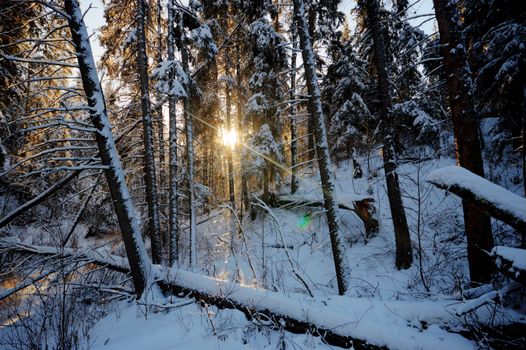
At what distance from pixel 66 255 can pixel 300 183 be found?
1342 centimetres

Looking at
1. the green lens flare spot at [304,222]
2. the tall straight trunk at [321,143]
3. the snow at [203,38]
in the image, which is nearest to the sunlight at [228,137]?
the snow at [203,38]

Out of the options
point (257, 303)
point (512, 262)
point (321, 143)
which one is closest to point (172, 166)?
point (321, 143)

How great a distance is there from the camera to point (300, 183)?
16.9 metres

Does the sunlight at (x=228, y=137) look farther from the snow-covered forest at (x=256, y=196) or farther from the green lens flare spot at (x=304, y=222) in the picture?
the green lens flare spot at (x=304, y=222)

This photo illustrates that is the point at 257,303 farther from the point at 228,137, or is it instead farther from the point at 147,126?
the point at 228,137

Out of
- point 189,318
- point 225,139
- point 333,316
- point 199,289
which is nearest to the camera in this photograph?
point 333,316

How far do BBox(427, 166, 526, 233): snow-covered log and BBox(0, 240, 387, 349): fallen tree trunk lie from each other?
1.94m

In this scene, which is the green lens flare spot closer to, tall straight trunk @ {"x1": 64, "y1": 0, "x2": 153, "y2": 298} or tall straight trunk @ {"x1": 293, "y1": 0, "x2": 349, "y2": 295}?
tall straight trunk @ {"x1": 293, "y1": 0, "x2": 349, "y2": 295}

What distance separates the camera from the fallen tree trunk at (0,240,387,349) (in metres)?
3.10

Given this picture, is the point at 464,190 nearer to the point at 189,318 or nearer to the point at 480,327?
the point at 480,327

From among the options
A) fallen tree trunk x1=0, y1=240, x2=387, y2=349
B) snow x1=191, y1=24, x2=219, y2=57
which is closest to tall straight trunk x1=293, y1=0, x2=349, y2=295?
fallen tree trunk x1=0, y1=240, x2=387, y2=349

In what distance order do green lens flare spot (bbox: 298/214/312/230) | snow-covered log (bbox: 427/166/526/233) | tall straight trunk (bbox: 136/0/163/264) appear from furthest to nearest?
green lens flare spot (bbox: 298/214/312/230) < tall straight trunk (bbox: 136/0/163/264) < snow-covered log (bbox: 427/166/526/233)

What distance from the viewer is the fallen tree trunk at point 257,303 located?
310 centimetres

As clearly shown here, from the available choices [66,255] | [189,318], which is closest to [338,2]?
[189,318]
